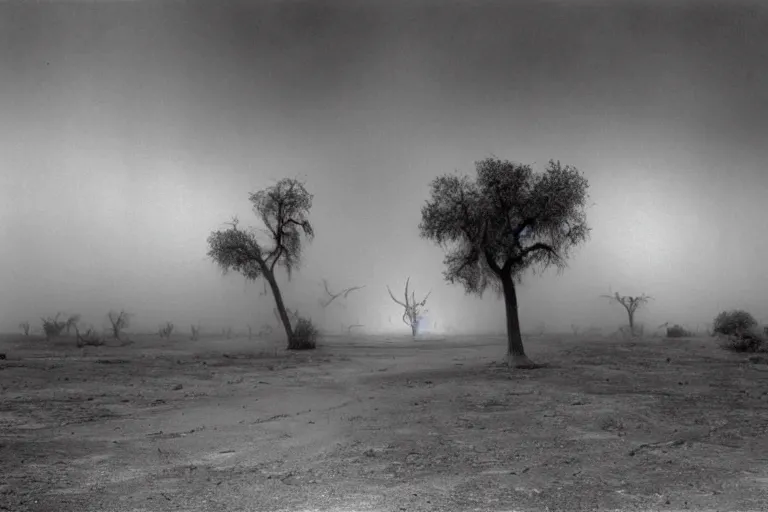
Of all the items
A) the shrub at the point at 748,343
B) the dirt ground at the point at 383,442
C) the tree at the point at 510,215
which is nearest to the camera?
the dirt ground at the point at 383,442

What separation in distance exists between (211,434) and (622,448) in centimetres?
857

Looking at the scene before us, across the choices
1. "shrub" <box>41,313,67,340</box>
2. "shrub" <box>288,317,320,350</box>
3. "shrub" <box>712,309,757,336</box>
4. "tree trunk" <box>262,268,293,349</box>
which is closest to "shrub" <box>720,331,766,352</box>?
"shrub" <box>712,309,757,336</box>

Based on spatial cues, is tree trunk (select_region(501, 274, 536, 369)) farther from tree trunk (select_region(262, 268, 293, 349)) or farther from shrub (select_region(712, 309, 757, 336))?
shrub (select_region(712, 309, 757, 336))

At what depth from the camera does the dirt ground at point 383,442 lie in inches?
274

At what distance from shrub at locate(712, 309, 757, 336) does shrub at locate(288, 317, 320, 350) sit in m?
31.1

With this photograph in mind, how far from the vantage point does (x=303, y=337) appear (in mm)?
35375

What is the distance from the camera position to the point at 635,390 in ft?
53.6

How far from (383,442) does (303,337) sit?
85.7ft

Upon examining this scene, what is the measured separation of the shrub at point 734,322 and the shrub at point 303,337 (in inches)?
1225

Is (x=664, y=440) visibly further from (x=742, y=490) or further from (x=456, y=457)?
(x=456, y=457)

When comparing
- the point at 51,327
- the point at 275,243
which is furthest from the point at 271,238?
the point at 51,327

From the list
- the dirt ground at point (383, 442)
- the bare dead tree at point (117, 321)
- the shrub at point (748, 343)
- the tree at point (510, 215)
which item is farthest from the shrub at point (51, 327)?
the shrub at point (748, 343)

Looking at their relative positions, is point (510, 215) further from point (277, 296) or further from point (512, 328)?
point (277, 296)

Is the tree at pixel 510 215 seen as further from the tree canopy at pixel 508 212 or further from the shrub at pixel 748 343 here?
the shrub at pixel 748 343
